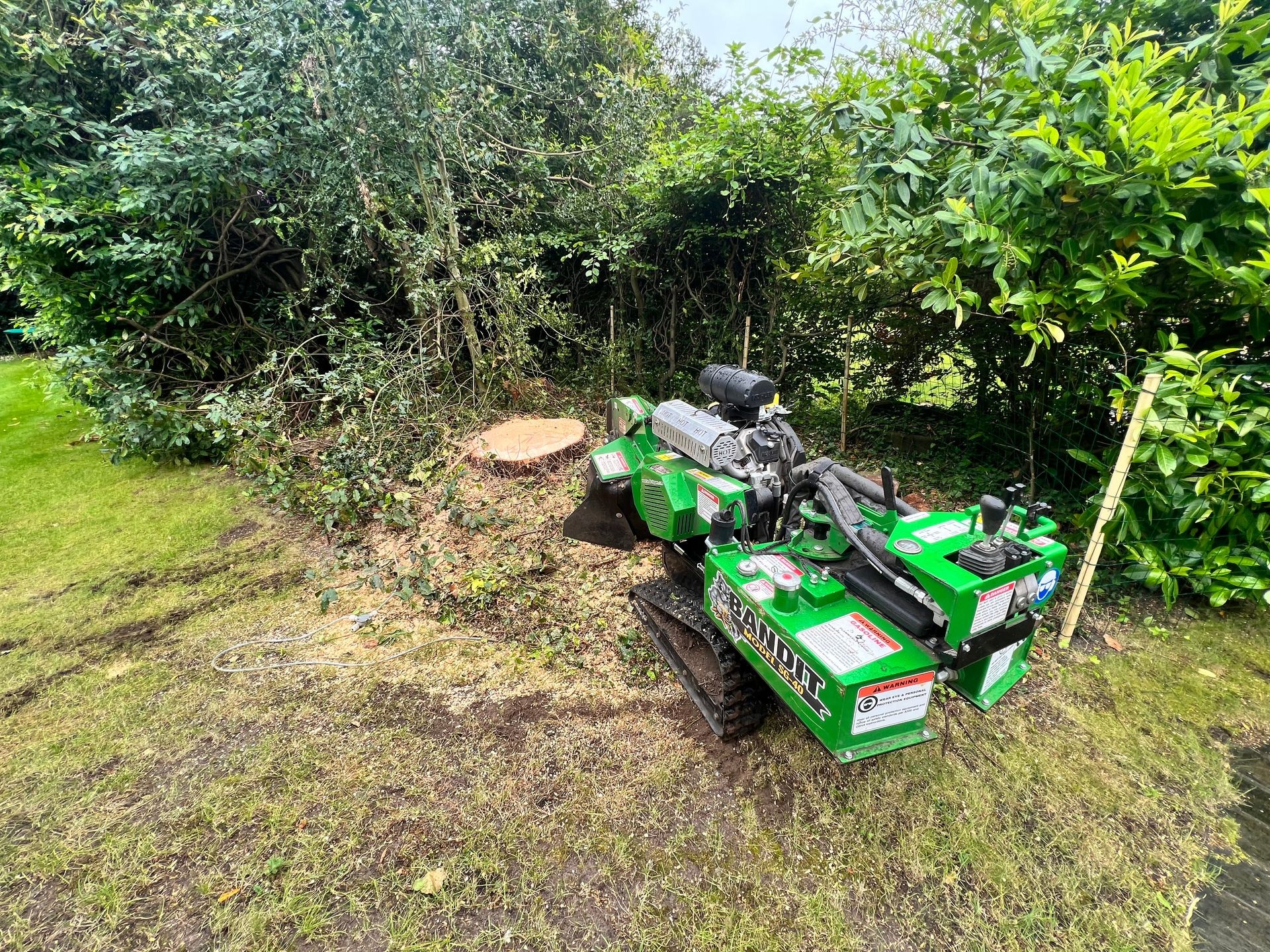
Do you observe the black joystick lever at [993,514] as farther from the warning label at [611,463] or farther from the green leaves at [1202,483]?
the warning label at [611,463]

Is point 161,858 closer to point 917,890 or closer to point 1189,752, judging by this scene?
point 917,890

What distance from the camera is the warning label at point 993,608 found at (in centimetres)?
160

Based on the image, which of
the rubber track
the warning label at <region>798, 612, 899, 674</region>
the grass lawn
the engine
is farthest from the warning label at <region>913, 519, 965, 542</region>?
the grass lawn

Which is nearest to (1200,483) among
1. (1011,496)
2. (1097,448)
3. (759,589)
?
(1097,448)

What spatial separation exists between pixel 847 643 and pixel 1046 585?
2.19 feet

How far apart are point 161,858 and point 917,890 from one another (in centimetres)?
288

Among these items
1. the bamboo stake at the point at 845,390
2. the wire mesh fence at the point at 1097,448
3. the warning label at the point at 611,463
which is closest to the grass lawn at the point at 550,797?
the wire mesh fence at the point at 1097,448

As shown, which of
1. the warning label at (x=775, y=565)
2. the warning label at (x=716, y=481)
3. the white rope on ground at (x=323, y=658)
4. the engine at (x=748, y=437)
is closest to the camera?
the warning label at (x=775, y=565)

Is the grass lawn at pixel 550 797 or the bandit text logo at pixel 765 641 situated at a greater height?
the bandit text logo at pixel 765 641

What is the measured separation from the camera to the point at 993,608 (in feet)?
5.38

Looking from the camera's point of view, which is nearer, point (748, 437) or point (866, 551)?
point (866, 551)

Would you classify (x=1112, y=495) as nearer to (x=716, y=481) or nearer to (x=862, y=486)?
(x=862, y=486)

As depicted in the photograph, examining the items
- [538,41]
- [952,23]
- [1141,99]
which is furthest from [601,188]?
[1141,99]

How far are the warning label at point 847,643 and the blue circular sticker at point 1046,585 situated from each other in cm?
48
